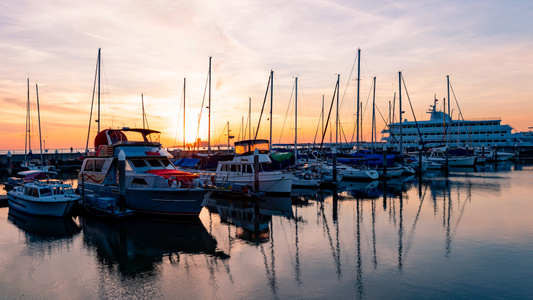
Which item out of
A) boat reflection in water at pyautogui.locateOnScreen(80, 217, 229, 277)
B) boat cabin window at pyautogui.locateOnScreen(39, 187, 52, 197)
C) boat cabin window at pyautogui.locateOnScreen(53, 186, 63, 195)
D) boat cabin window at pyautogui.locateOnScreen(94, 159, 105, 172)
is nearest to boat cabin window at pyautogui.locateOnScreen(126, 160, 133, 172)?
boat cabin window at pyautogui.locateOnScreen(94, 159, 105, 172)

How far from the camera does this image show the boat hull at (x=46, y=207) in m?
20.9

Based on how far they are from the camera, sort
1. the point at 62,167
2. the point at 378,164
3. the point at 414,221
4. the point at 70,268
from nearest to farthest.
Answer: the point at 70,268 < the point at 414,221 < the point at 378,164 < the point at 62,167

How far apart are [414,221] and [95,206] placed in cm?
1965

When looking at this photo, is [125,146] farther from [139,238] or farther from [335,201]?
[335,201]

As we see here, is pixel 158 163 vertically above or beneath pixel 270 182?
above

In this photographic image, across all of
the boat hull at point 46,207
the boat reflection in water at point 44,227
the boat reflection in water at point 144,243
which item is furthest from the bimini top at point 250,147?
the boat reflection in water at point 44,227

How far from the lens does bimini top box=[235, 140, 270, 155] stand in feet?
104

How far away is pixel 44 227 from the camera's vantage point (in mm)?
19828

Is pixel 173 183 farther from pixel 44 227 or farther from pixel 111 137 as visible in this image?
pixel 111 137

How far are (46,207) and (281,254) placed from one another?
50.7 ft

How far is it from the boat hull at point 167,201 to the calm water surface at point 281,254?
880 millimetres

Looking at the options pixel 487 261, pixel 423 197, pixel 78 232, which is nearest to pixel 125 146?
pixel 78 232

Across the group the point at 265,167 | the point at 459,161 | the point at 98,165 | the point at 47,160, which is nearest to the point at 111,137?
the point at 98,165

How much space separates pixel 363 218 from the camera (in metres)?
21.7
